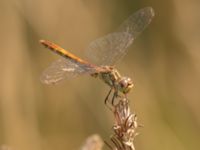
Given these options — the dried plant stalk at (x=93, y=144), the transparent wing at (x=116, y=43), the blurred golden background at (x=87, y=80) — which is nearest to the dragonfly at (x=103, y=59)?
the transparent wing at (x=116, y=43)

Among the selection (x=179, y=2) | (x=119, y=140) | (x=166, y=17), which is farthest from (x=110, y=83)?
(x=166, y=17)

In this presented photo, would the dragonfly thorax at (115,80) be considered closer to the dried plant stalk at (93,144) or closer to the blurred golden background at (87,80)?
the dried plant stalk at (93,144)

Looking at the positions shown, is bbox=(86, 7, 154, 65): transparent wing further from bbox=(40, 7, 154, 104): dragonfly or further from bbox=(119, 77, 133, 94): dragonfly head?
Answer: bbox=(119, 77, 133, 94): dragonfly head

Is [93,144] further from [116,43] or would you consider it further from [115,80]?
[116,43]

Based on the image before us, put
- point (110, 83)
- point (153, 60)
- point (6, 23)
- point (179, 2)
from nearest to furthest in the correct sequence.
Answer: point (110, 83) → point (6, 23) → point (179, 2) → point (153, 60)

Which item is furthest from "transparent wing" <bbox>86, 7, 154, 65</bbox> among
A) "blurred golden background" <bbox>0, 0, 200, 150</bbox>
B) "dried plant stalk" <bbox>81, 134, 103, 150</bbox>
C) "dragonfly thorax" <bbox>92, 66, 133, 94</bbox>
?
"blurred golden background" <bbox>0, 0, 200, 150</bbox>

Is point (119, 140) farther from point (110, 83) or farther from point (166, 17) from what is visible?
point (166, 17)

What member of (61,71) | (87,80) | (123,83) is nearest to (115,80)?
(123,83)
